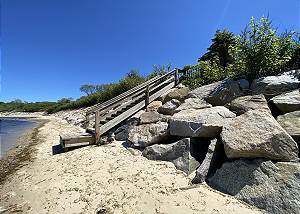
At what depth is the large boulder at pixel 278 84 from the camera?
6250mm

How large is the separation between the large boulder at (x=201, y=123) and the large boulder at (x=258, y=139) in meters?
0.52

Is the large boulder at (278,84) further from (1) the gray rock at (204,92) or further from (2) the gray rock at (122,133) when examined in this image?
(2) the gray rock at (122,133)

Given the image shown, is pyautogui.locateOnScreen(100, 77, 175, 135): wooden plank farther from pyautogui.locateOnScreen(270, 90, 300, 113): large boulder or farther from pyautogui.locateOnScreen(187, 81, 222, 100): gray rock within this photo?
pyautogui.locateOnScreen(270, 90, 300, 113): large boulder

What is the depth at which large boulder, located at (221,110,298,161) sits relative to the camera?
376 centimetres

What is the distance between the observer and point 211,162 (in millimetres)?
4465

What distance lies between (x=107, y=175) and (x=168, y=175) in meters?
1.52

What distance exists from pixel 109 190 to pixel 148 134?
261cm

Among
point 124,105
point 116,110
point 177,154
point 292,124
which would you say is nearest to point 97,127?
point 116,110

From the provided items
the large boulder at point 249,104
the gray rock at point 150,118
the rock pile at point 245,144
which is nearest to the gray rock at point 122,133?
the gray rock at point 150,118

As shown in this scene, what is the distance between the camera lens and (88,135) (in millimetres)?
7973

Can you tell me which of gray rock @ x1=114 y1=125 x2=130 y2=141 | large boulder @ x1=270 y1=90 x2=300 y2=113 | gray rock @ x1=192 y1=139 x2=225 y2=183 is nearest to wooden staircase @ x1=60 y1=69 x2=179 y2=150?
gray rock @ x1=114 y1=125 x2=130 y2=141

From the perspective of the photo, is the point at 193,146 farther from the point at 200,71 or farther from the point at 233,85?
the point at 200,71

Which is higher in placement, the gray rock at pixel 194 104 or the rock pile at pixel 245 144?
the gray rock at pixel 194 104

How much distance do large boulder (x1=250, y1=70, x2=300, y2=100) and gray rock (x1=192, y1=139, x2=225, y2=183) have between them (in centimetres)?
308
